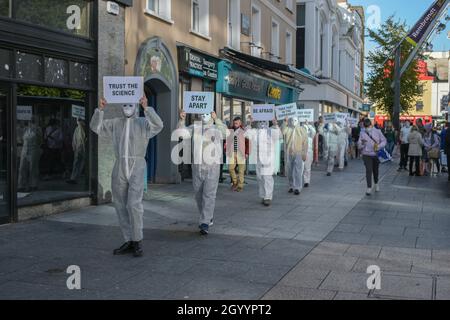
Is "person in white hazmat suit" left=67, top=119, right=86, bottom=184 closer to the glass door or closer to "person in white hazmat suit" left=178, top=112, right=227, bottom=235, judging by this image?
the glass door

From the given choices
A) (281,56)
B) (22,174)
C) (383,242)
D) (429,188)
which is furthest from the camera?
(281,56)

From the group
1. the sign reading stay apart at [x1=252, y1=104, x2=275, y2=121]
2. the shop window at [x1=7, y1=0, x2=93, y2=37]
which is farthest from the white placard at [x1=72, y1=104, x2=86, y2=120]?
the sign reading stay apart at [x1=252, y1=104, x2=275, y2=121]

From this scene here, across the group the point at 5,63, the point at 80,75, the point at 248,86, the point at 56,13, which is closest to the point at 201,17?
the point at 248,86

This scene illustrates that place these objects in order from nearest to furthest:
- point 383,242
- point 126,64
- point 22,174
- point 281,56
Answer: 1. point 383,242
2. point 22,174
3. point 126,64
4. point 281,56

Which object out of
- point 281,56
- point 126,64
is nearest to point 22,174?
point 126,64

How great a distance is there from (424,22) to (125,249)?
64.8ft

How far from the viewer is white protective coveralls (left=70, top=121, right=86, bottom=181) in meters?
10.8

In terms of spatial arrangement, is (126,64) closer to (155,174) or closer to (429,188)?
(155,174)

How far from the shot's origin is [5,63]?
8.91m

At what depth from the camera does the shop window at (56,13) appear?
9180 mm

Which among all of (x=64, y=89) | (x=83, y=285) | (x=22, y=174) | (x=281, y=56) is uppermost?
(x=281, y=56)

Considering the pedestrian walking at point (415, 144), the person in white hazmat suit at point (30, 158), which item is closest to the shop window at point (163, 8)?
the person in white hazmat suit at point (30, 158)

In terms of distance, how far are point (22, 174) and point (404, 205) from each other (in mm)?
7129

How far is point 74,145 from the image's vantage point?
35.4 feet
